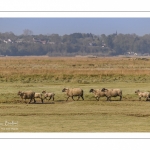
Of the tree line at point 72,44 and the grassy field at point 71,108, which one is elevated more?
the tree line at point 72,44

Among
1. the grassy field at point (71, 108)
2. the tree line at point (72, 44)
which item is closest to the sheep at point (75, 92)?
the grassy field at point (71, 108)

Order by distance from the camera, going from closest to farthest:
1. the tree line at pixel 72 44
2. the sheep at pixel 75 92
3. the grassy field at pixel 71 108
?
the grassy field at pixel 71 108 → the sheep at pixel 75 92 → the tree line at pixel 72 44

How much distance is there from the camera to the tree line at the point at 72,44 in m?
53.5

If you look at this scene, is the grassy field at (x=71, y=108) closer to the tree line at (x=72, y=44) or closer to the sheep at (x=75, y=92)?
the sheep at (x=75, y=92)

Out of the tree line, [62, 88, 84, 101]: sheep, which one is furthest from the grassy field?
the tree line

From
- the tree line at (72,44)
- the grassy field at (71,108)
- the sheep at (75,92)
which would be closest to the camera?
the grassy field at (71,108)

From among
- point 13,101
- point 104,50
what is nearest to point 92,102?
point 13,101

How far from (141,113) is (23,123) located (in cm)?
589

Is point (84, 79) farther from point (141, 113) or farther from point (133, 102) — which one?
point (141, 113)

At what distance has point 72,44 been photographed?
64.2 metres

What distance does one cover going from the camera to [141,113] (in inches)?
872

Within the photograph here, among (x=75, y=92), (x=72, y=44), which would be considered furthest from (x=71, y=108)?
(x=72, y=44)

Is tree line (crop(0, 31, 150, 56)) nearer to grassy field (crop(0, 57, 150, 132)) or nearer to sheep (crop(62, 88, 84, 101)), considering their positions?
grassy field (crop(0, 57, 150, 132))

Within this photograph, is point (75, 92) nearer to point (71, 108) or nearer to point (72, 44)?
point (71, 108)
